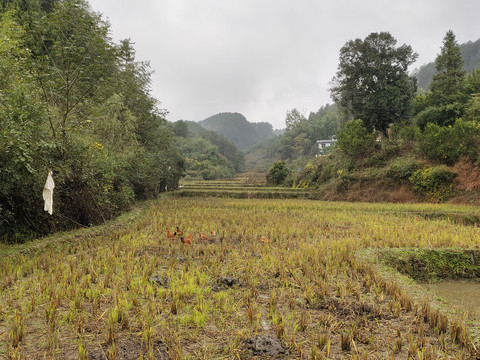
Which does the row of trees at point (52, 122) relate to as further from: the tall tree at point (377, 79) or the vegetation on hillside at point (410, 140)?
the tall tree at point (377, 79)

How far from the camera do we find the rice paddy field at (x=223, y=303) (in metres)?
2.66

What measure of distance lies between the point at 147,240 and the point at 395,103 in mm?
19798

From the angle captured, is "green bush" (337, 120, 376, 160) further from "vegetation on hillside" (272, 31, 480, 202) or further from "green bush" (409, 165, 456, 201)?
"green bush" (409, 165, 456, 201)

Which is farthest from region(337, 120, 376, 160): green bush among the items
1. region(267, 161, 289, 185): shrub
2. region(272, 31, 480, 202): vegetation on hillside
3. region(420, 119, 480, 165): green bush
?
region(267, 161, 289, 185): shrub

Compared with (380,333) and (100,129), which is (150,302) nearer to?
(380,333)

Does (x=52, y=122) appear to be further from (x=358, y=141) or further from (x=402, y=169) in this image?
(x=358, y=141)

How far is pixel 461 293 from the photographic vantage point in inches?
181

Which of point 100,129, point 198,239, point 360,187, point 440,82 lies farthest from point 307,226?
point 440,82

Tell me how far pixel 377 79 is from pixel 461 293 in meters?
19.5

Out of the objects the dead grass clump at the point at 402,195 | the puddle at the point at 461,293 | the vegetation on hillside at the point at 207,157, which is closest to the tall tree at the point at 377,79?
the dead grass clump at the point at 402,195

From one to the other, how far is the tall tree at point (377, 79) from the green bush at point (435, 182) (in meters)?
6.34

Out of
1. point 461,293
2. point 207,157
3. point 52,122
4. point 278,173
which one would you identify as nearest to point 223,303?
point 461,293

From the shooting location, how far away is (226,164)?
60.8 meters

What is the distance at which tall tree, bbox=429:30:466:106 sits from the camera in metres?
20.0
